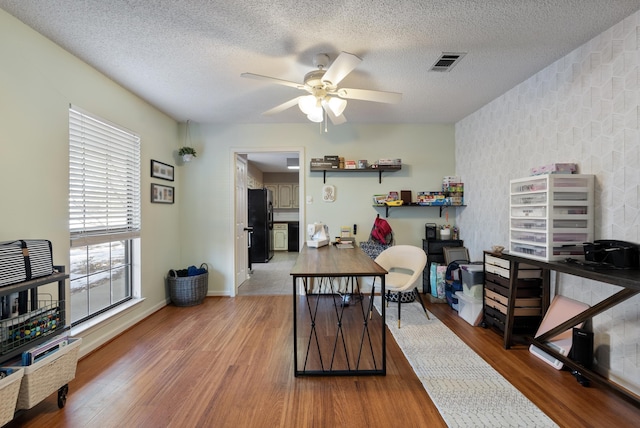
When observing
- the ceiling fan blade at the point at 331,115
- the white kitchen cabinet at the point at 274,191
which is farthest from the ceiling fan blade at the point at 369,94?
the white kitchen cabinet at the point at 274,191

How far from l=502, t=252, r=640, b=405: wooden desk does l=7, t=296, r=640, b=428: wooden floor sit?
0.13m

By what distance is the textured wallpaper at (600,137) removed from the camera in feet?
5.95

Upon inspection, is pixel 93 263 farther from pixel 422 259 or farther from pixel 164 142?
pixel 422 259

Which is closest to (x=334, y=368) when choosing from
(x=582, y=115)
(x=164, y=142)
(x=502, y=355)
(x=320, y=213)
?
(x=502, y=355)

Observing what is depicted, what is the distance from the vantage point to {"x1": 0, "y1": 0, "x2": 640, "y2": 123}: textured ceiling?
1724 millimetres

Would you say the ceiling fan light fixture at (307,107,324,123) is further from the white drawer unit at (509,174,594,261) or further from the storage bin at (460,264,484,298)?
the storage bin at (460,264,484,298)

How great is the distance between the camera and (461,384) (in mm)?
1917

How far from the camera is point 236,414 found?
1.66 meters

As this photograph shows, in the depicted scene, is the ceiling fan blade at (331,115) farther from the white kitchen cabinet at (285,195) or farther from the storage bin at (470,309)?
the white kitchen cabinet at (285,195)

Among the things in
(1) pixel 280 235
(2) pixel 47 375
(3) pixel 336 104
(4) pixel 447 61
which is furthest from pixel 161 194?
(1) pixel 280 235

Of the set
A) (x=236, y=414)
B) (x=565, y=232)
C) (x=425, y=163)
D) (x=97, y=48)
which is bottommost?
(x=236, y=414)

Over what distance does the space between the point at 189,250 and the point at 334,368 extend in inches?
110

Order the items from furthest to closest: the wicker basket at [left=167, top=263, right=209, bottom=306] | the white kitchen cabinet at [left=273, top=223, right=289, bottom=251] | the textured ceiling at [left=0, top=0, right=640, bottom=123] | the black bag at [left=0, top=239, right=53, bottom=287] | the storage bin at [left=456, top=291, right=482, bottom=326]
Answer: the white kitchen cabinet at [left=273, top=223, right=289, bottom=251], the wicker basket at [left=167, top=263, right=209, bottom=306], the storage bin at [left=456, top=291, right=482, bottom=326], the textured ceiling at [left=0, top=0, right=640, bottom=123], the black bag at [left=0, top=239, right=53, bottom=287]

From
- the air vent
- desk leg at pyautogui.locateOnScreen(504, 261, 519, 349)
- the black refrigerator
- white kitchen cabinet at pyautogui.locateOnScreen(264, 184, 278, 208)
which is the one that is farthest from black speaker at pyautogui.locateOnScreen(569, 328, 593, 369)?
white kitchen cabinet at pyautogui.locateOnScreen(264, 184, 278, 208)
